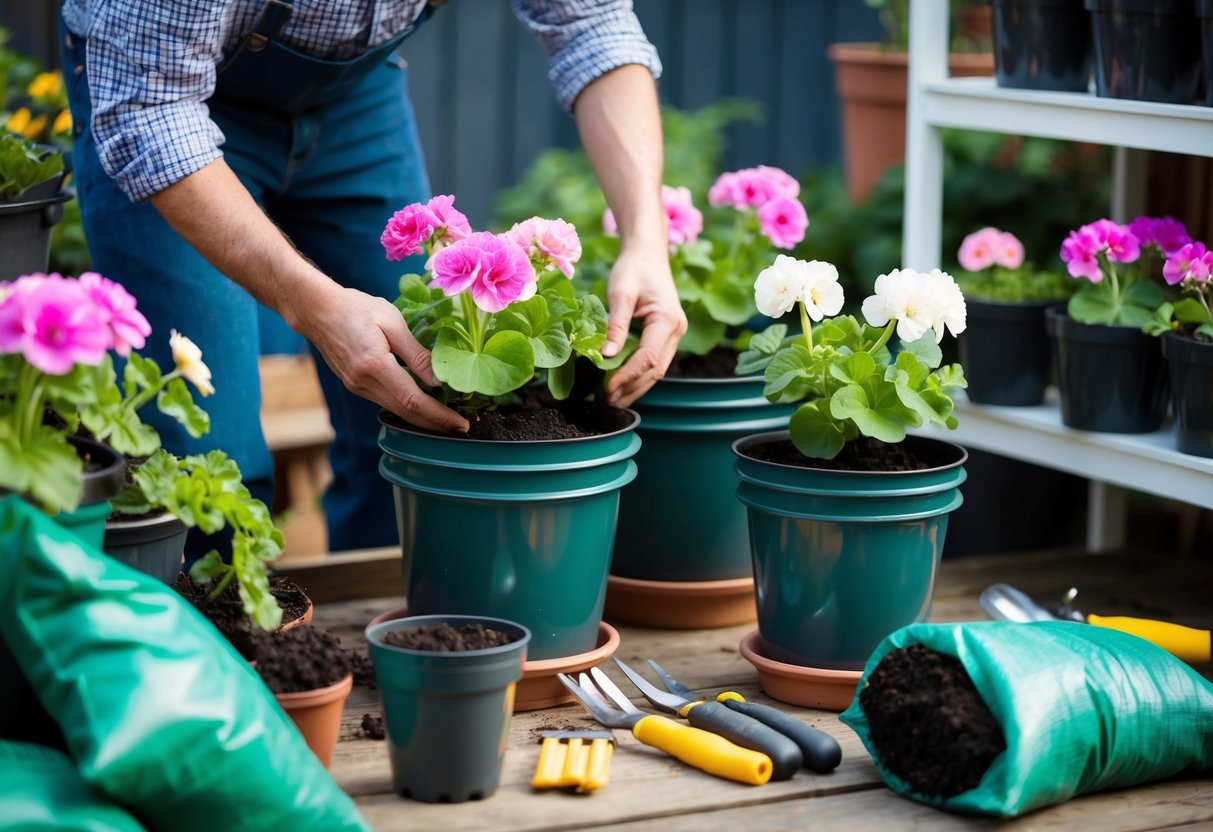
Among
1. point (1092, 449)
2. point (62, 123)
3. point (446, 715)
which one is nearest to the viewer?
point (446, 715)

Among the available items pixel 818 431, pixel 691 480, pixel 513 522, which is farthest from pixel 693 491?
pixel 513 522

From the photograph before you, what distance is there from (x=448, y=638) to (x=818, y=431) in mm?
575

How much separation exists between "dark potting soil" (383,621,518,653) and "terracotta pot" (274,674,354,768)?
3.1 inches

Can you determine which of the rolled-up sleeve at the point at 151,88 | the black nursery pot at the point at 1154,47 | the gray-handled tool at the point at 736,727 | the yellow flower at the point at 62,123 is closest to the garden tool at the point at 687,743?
the gray-handled tool at the point at 736,727

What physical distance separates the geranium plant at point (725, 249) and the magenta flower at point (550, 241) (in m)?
0.47

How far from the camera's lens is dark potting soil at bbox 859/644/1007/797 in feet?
4.93

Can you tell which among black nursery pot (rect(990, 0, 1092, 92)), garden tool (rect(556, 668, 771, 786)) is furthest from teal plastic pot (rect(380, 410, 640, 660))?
black nursery pot (rect(990, 0, 1092, 92))

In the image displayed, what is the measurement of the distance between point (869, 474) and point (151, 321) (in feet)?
3.48

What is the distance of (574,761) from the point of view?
1.58 metres

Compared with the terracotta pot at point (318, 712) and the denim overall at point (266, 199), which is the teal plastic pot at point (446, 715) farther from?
the denim overall at point (266, 199)

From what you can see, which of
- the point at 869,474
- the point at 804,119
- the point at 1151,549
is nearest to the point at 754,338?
the point at 869,474

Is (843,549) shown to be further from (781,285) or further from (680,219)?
(680,219)

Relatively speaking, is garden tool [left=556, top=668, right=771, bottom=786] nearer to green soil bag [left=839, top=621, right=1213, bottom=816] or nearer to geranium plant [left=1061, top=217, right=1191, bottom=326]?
green soil bag [left=839, top=621, right=1213, bottom=816]

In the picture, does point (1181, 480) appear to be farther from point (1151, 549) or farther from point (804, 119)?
Result: point (804, 119)
